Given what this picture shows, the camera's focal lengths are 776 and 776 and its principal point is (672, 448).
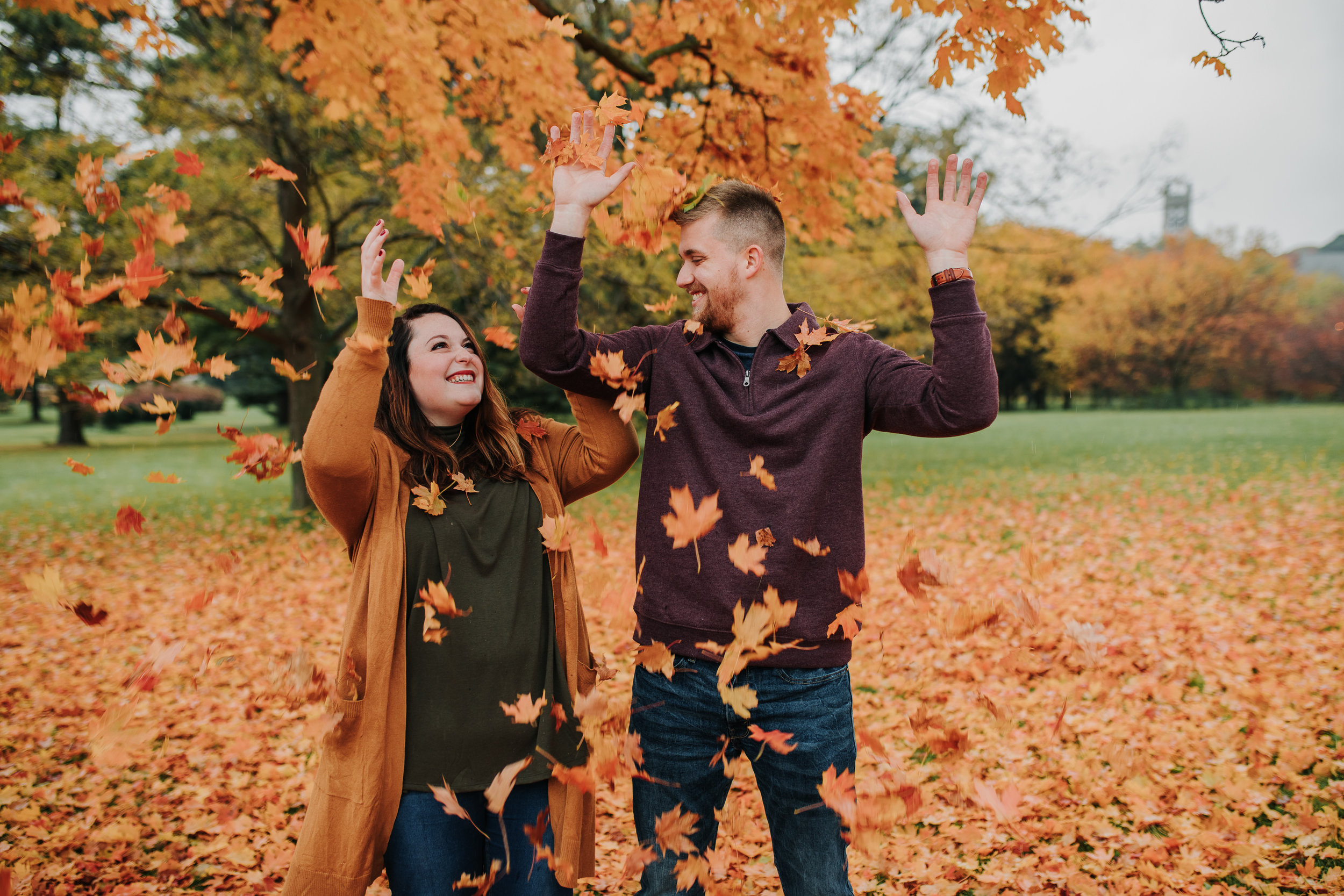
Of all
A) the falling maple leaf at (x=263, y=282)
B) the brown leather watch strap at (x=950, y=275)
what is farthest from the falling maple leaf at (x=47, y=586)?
the brown leather watch strap at (x=950, y=275)

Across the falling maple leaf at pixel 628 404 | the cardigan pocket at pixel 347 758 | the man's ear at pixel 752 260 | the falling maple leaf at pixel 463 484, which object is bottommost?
the cardigan pocket at pixel 347 758

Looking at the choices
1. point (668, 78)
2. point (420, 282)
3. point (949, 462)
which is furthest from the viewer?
point (949, 462)

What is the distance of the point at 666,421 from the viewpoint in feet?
7.03

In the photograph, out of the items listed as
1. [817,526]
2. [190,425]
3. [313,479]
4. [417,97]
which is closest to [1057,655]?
[817,526]

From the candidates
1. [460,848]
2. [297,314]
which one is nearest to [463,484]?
[460,848]

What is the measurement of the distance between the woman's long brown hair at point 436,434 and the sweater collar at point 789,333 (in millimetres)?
622

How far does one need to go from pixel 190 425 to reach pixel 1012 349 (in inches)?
1656

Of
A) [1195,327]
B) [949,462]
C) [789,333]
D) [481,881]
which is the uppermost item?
[1195,327]

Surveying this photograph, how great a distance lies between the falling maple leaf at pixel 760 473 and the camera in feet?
6.61

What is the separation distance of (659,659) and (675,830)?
0.44 m

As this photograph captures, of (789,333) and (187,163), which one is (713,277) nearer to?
(789,333)

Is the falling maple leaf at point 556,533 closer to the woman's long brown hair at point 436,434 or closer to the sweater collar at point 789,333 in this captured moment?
the woman's long brown hair at point 436,434

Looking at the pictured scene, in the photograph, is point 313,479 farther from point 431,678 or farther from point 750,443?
point 750,443

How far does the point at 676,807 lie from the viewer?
2031 mm
